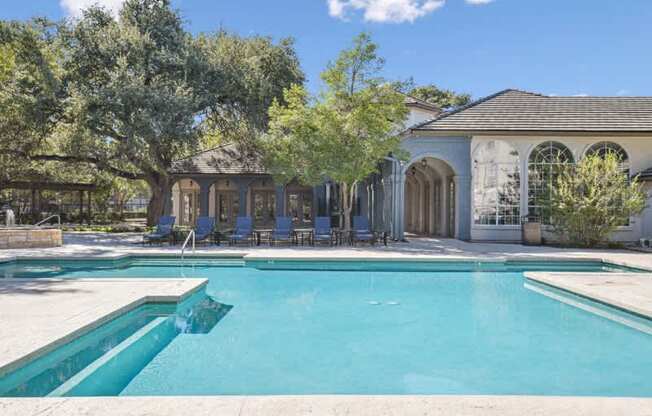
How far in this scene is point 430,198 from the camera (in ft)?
76.7

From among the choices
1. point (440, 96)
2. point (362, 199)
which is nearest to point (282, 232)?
point (362, 199)

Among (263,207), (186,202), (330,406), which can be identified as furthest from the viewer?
(186,202)

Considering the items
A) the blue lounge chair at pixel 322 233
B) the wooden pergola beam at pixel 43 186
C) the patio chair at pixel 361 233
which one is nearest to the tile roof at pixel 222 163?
the blue lounge chair at pixel 322 233

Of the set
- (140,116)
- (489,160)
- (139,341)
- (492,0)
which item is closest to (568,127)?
(489,160)

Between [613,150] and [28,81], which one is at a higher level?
[28,81]

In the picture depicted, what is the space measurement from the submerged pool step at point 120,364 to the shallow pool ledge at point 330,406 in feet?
3.16

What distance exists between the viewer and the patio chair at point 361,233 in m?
16.5

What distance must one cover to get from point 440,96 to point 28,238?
39.4 meters

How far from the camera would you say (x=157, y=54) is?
773 inches

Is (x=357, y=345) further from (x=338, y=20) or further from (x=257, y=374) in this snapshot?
(x=338, y=20)

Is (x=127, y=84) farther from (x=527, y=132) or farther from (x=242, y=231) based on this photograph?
(x=527, y=132)

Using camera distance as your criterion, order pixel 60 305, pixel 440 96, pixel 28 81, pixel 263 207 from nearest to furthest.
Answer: pixel 60 305, pixel 28 81, pixel 263 207, pixel 440 96

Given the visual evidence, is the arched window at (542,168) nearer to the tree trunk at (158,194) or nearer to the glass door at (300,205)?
the glass door at (300,205)

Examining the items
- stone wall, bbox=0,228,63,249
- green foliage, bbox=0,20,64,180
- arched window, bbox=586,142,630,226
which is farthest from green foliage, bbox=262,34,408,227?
green foliage, bbox=0,20,64,180
